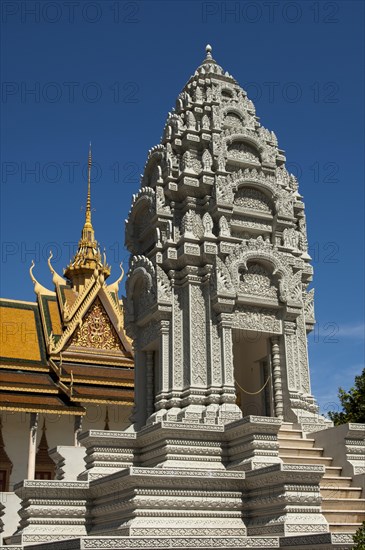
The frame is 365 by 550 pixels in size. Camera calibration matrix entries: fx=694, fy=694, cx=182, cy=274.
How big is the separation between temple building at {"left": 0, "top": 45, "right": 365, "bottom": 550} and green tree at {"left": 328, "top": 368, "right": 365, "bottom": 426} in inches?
317

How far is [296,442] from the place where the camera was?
12.1 m

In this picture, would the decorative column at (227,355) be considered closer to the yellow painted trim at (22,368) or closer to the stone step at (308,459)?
the stone step at (308,459)

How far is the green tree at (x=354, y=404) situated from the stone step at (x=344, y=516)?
11.8 metres

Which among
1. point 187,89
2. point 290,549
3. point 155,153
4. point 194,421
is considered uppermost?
point 187,89

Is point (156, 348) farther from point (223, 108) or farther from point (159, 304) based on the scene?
point (223, 108)

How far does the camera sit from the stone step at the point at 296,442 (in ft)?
39.1

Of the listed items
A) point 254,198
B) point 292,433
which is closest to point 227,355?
point 292,433

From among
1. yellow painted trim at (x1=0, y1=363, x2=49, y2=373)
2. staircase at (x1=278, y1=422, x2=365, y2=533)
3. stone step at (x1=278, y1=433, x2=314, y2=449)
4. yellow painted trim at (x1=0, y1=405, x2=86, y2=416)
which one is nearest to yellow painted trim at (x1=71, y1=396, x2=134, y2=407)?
yellow painted trim at (x1=0, y1=405, x2=86, y2=416)

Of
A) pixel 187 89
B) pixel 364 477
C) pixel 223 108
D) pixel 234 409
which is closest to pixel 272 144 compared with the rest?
pixel 223 108

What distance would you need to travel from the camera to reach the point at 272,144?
50.4 ft

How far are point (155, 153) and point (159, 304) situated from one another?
379cm

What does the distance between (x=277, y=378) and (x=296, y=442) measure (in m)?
1.51

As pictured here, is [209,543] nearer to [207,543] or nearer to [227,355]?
[207,543]

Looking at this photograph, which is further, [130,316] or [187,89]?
[187,89]
